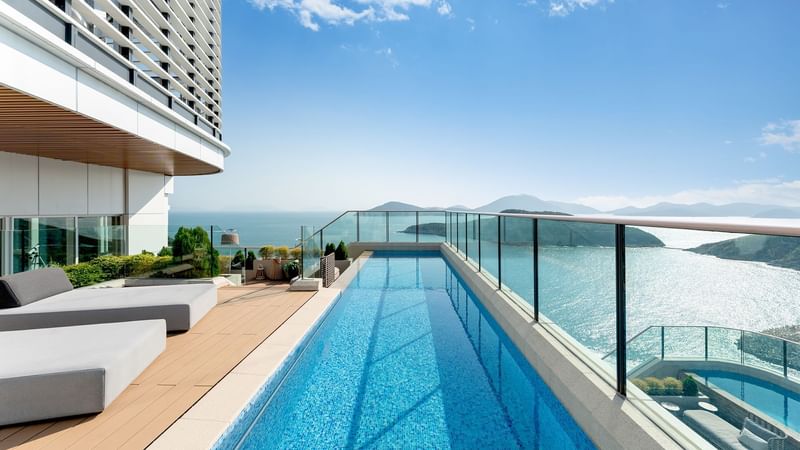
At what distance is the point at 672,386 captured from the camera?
205 cm

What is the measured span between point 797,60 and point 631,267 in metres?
47.0

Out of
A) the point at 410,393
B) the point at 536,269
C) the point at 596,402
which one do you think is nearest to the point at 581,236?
the point at 536,269

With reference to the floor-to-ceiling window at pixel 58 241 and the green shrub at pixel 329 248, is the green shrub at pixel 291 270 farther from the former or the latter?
the floor-to-ceiling window at pixel 58 241

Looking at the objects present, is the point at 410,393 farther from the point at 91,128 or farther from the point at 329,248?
the point at 329,248

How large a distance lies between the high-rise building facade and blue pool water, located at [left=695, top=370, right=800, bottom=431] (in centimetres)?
621

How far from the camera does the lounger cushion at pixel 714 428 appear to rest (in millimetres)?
1638

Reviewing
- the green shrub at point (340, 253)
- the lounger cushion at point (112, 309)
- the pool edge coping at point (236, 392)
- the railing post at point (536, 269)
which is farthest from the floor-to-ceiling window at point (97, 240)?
the railing post at point (536, 269)

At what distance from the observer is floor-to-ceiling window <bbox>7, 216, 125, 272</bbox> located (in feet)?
23.4

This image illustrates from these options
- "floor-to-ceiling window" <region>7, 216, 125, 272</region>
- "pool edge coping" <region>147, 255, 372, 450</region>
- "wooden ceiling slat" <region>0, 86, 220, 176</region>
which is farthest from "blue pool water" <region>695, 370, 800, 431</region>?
"floor-to-ceiling window" <region>7, 216, 125, 272</region>

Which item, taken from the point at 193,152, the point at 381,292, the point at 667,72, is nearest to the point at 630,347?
the point at 381,292

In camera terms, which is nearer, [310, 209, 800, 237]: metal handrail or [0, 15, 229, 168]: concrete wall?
[310, 209, 800, 237]: metal handrail

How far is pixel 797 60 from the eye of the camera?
109 ft

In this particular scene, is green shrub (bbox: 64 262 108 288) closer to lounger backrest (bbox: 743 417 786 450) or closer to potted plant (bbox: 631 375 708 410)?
potted plant (bbox: 631 375 708 410)

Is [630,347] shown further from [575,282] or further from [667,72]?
[667,72]
